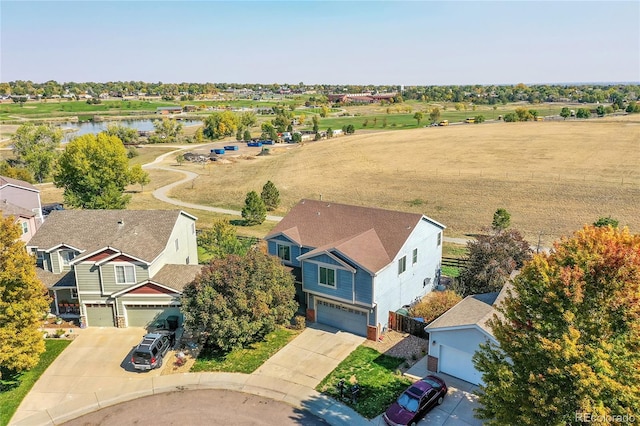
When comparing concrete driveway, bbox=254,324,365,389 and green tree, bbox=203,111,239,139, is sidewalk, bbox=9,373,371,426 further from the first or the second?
green tree, bbox=203,111,239,139

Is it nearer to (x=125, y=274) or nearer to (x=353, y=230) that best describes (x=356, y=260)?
(x=353, y=230)

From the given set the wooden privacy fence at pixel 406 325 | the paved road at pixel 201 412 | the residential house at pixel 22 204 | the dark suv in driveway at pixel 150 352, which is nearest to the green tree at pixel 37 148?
the residential house at pixel 22 204

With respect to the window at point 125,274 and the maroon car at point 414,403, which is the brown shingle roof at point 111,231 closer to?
the window at point 125,274

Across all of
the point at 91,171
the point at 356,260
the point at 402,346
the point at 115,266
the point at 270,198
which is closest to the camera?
the point at 402,346

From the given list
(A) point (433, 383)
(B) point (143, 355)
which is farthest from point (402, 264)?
(B) point (143, 355)

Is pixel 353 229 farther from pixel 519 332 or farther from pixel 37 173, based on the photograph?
pixel 37 173

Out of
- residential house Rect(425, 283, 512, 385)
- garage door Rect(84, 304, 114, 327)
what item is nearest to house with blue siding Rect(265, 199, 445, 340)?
residential house Rect(425, 283, 512, 385)
